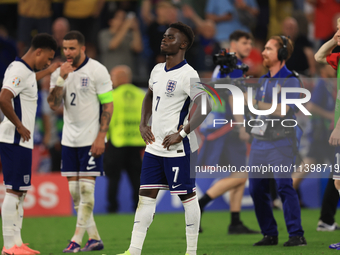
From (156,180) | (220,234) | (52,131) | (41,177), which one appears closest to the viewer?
(156,180)

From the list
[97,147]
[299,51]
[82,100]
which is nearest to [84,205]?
[97,147]

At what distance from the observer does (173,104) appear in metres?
5.31

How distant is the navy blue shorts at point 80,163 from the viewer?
21.8 ft

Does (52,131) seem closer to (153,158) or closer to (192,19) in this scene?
(192,19)

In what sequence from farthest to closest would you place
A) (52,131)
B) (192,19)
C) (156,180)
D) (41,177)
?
(192,19) → (52,131) → (41,177) → (156,180)

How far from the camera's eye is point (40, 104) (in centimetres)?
1162

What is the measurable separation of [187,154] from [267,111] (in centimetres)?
168

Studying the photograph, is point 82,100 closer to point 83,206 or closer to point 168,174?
point 83,206

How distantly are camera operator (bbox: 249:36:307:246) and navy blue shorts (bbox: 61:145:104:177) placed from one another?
6.49ft

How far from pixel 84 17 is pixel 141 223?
8872 mm

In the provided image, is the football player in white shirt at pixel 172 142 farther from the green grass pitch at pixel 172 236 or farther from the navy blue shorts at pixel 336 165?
the navy blue shorts at pixel 336 165

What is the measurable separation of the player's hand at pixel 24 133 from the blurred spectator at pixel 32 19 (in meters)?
6.65

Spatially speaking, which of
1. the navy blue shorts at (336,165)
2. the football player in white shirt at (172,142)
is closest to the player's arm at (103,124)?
the football player in white shirt at (172,142)

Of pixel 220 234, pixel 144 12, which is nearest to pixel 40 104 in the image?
pixel 144 12
